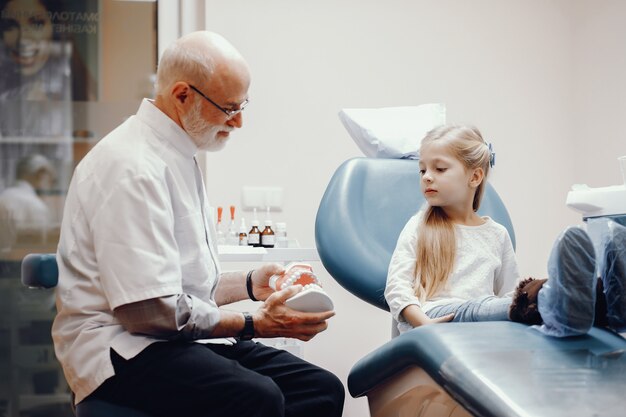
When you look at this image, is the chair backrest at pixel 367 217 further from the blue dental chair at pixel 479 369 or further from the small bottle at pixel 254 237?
the small bottle at pixel 254 237

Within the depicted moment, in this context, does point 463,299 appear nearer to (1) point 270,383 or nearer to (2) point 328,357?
(1) point 270,383

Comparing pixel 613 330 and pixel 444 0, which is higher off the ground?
pixel 444 0

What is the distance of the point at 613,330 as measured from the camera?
4.53ft

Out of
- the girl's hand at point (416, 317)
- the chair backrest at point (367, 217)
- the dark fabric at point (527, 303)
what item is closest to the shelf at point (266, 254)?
the chair backrest at point (367, 217)

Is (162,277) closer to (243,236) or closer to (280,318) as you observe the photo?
(280,318)

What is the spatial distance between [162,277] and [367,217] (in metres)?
0.77

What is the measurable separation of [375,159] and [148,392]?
98 cm

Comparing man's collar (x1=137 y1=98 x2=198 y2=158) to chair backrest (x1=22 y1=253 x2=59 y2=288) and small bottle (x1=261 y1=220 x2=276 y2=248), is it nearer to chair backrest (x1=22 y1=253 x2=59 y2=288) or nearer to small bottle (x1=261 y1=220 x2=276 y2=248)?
chair backrest (x1=22 y1=253 x2=59 y2=288)

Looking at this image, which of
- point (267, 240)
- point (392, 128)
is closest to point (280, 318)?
point (392, 128)

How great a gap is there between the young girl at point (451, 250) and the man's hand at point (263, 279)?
29cm

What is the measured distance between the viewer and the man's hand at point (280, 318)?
1419 millimetres

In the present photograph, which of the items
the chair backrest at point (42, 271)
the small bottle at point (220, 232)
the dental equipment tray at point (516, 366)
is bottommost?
the small bottle at point (220, 232)

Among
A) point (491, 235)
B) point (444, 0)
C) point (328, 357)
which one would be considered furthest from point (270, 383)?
point (444, 0)

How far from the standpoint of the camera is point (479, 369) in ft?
3.73
